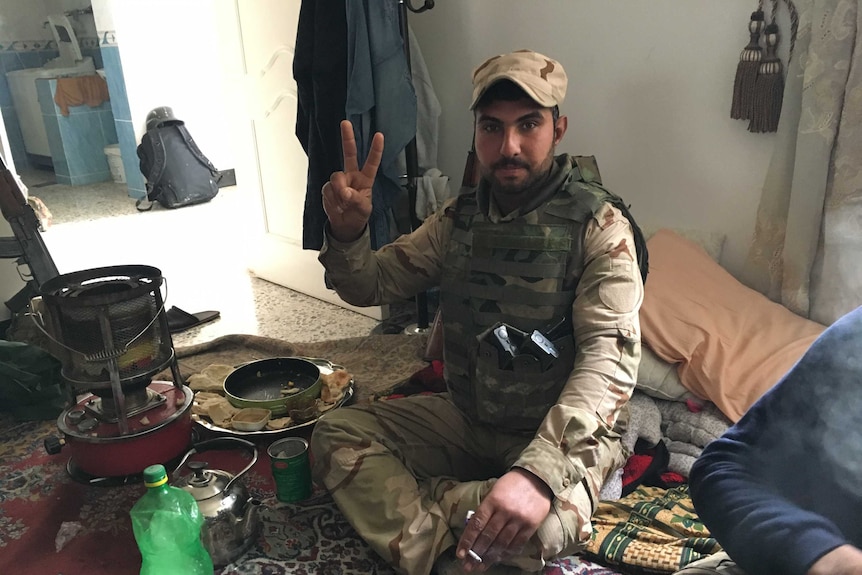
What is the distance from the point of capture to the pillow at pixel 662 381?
1733 millimetres

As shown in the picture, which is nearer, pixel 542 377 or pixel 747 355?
pixel 542 377

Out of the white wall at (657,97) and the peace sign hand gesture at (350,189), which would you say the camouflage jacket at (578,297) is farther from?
the white wall at (657,97)

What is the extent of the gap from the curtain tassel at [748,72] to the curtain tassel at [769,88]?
13 millimetres

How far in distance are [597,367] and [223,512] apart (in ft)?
2.63

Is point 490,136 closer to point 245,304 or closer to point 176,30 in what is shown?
point 245,304

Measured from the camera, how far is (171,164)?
4613 millimetres

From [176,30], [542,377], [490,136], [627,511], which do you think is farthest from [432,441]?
[176,30]

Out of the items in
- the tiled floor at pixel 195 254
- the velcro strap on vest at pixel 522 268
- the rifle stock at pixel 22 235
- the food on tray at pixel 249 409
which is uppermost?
the velcro strap on vest at pixel 522 268

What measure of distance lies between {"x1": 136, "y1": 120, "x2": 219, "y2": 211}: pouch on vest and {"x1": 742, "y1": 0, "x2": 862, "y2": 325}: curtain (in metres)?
3.88

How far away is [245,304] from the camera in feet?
9.68

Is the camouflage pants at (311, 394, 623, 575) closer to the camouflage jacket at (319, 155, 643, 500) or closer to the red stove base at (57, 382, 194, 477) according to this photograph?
the camouflage jacket at (319, 155, 643, 500)

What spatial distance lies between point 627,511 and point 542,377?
388 millimetres

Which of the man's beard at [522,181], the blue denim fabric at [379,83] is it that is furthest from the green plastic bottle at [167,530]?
the blue denim fabric at [379,83]

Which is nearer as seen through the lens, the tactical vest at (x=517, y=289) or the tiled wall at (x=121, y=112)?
the tactical vest at (x=517, y=289)
